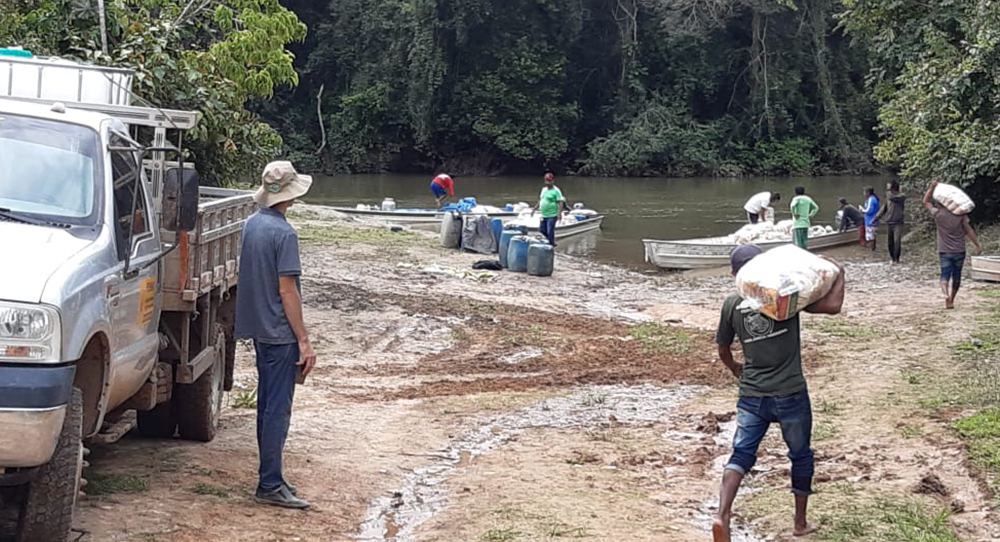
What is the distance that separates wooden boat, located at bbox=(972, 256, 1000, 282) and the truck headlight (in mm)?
18128

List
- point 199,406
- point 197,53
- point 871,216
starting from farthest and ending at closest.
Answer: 1. point 871,216
2. point 197,53
3. point 199,406

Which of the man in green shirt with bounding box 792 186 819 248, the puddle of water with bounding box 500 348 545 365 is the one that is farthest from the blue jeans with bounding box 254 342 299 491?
the man in green shirt with bounding box 792 186 819 248

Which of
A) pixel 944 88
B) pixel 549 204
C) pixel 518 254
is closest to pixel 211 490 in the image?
pixel 518 254

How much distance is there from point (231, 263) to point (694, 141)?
53.5 meters

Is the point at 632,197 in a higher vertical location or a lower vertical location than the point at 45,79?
lower

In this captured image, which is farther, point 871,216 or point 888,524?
point 871,216

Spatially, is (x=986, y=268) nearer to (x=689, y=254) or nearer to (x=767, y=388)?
(x=689, y=254)

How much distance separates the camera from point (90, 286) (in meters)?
5.77

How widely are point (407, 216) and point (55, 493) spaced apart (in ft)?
91.9

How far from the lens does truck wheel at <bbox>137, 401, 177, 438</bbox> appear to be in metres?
8.66

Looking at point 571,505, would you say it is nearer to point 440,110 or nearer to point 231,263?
point 231,263

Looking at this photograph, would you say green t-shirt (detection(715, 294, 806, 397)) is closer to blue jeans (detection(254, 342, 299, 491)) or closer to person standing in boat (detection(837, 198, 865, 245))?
blue jeans (detection(254, 342, 299, 491))

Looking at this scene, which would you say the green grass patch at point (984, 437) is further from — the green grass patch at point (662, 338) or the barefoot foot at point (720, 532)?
the green grass patch at point (662, 338)

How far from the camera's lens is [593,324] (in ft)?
57.5
